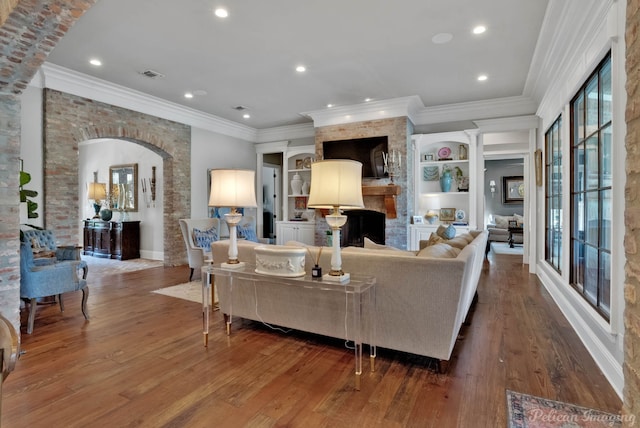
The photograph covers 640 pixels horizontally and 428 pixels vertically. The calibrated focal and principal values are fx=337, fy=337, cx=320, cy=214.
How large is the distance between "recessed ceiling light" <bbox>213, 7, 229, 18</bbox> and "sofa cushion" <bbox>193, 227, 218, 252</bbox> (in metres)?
3.14

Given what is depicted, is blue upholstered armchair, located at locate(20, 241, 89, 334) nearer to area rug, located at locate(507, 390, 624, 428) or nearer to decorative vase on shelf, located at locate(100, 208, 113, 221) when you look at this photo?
area rug, located at locate(507, 390, 624, 428)

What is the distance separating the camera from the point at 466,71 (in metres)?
4.60

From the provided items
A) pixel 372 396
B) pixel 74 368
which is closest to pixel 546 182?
pixel 372 396

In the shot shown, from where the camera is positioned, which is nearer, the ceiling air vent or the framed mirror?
the ceiling air vent

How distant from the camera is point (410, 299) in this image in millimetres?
2361

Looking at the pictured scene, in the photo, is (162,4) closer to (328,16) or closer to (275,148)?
(328,16)

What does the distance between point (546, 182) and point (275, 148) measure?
5.43 metres

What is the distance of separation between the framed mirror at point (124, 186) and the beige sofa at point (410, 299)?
20.8 ft

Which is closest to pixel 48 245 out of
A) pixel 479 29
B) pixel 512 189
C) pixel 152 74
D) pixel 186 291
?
pixel 186 291

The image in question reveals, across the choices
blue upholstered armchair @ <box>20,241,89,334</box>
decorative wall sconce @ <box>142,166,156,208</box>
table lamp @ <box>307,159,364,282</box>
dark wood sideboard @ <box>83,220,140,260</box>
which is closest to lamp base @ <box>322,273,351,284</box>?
table lamp @ <box>307,159,364,282</box>

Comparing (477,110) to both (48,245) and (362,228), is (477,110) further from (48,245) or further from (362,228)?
(48,245)

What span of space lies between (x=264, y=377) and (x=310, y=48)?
11.4ft

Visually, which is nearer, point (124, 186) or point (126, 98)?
point (126, 98)

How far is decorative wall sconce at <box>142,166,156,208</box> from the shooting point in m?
7.29
